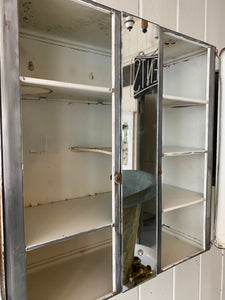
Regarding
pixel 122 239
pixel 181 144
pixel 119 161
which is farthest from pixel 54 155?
pixel 181 144

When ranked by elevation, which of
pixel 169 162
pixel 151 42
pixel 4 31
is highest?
pixel 151 42

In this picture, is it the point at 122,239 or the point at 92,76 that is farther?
the point at 92,76

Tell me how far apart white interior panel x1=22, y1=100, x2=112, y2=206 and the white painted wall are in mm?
546

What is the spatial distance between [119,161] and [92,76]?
0.60 meters

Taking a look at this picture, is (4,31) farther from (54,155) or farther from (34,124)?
(54,155)

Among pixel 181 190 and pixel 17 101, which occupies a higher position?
pixel 17 101

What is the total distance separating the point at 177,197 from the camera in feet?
4.01

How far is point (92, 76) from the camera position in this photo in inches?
48.1

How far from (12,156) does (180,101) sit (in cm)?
88

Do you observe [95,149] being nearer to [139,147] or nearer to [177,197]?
[139,147]

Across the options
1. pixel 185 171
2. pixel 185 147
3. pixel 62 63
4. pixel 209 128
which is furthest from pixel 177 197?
pixel 62 63

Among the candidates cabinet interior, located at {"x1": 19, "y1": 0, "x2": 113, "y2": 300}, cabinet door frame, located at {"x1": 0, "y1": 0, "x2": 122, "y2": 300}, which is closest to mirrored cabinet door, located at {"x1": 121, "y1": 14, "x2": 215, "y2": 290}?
cabinet interior, located at {"x1": 19, "y1": 0, "x2": 113, "y2": 300}

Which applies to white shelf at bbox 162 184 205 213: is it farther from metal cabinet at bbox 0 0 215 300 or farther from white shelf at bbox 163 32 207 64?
white shelf at bbox 163 32 207 64

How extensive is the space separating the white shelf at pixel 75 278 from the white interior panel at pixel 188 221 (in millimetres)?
437
